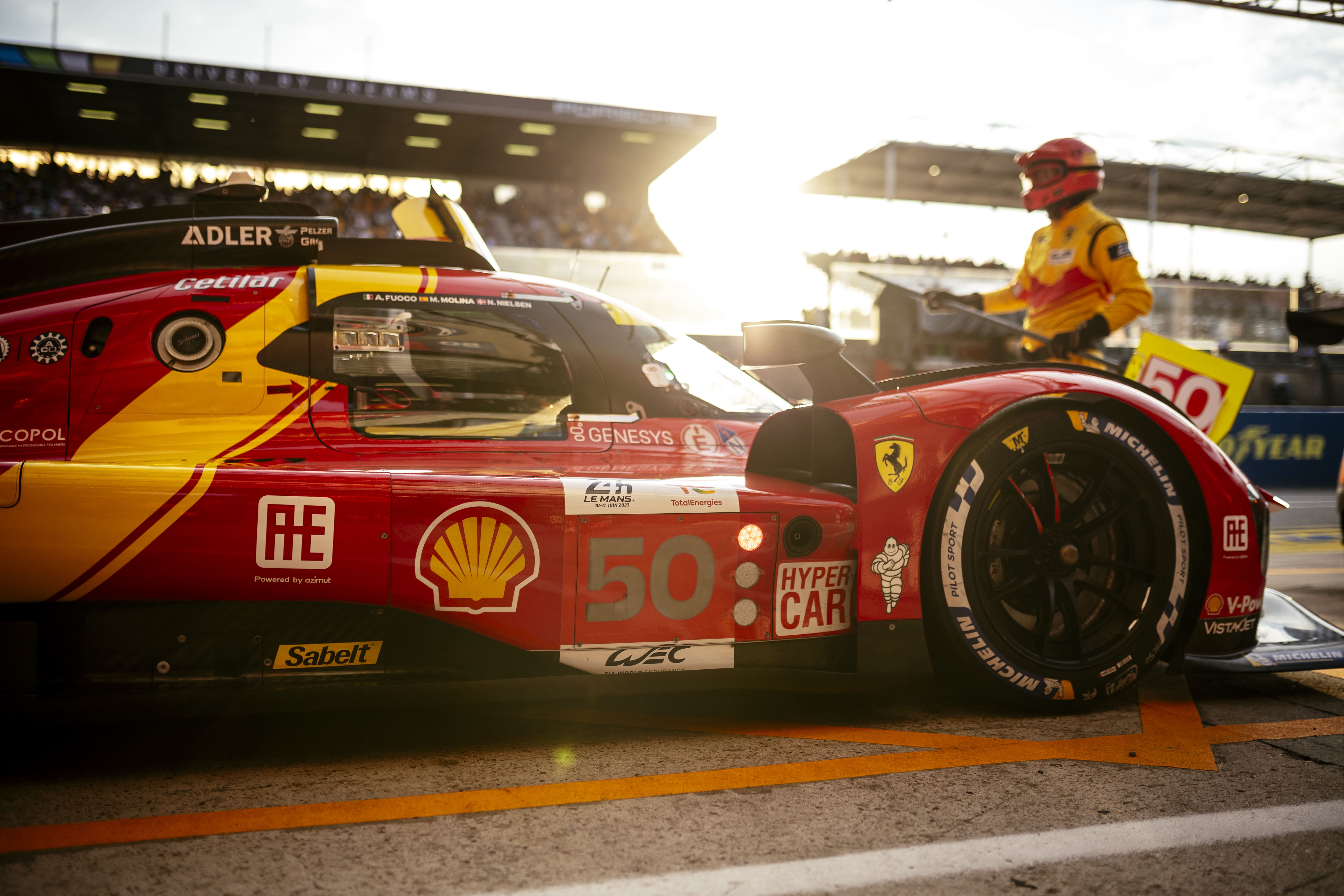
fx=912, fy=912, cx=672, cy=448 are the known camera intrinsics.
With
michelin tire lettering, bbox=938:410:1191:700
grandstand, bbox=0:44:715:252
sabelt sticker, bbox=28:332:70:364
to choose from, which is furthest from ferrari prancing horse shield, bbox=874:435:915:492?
grandstand, bbox=0:44:715:252

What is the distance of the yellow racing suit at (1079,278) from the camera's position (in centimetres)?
426

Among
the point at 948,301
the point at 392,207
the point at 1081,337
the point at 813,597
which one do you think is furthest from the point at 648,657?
the point at 392,207

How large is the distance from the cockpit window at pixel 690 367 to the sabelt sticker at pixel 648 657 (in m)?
1.12

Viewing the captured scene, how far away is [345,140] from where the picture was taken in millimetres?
22750

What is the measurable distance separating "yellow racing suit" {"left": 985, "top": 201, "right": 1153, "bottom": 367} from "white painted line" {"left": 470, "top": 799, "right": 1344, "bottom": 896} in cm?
251

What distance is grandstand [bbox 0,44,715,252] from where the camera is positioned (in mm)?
19047

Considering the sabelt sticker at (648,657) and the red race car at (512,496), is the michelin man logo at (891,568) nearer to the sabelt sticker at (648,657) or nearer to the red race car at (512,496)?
the red race car at (512,496)

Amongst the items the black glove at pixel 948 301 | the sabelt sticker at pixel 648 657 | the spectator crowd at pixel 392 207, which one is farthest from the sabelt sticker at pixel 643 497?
the spectator crowd at pixel 392 207

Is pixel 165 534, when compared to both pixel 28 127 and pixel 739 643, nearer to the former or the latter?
pixel 739 643

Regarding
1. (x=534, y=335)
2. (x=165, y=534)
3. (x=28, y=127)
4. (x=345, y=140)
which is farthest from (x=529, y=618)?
(x=28, y=127)

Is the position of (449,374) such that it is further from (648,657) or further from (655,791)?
(655,791)

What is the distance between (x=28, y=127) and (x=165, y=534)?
25.1 meters

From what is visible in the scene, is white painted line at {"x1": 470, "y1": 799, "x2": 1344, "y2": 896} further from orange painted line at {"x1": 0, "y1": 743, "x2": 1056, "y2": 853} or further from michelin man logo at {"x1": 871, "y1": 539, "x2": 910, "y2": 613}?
michelin man logo at {"x1": 871, "y1": 539, "x2": 910, "y2": 613}

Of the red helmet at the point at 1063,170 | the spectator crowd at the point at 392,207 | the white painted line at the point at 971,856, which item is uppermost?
the spectator crowd at the point at 392,207
